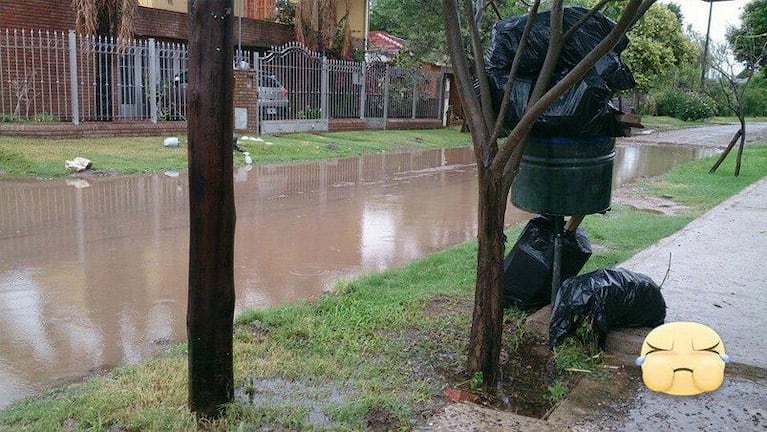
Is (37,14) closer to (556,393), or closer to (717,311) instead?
(717,311)

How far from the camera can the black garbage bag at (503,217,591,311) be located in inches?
204

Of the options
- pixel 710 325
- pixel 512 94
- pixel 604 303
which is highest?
pixel 512 94

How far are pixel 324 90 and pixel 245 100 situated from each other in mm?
3484

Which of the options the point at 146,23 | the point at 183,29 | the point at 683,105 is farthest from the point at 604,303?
the point at 683,105

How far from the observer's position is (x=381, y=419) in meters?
3.62

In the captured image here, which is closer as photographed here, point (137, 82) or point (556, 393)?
point (556, 393)

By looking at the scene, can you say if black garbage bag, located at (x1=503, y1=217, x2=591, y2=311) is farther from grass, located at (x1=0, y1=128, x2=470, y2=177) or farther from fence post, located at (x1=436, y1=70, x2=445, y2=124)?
fence post, located at (x1=436, y1=70, x2=445, y2=124)

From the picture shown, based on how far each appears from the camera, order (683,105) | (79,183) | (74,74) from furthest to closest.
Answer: (683,105) < (74,74) < (79,183)

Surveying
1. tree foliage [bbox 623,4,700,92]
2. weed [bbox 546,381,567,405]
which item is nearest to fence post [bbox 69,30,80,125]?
weed [bbox 546,381,567,405]

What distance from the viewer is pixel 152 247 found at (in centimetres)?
760

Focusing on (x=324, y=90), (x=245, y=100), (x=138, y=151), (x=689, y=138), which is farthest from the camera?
(x=689, y=138)

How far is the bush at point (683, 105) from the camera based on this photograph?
144 ft

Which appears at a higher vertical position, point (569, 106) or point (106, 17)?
point (106, 17)

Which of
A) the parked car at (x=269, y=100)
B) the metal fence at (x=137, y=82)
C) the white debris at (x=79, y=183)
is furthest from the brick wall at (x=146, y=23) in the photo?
the parked car at (x=269, y=100)
